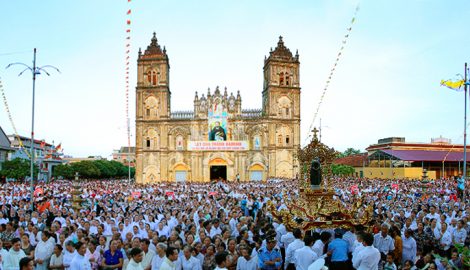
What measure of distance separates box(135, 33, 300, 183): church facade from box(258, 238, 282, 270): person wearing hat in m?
39.6

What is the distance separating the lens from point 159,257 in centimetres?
786

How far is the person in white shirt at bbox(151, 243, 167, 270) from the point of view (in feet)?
25.5

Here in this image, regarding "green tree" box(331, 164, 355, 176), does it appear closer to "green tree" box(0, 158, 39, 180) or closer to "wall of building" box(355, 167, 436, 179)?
"wall of building" box(355, 167, 436, 179)

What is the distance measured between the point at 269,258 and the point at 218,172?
42.8 metres

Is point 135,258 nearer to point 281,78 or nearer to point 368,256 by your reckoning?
point 368,256

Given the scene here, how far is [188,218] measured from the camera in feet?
42.1

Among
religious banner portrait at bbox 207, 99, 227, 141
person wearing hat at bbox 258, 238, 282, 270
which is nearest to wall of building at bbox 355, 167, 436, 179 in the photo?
religious banner portrait at bbox 207, 99, 227, 141

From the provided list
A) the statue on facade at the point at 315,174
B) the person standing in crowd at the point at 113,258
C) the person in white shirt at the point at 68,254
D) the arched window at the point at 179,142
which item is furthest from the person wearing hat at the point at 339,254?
the arched window at the point at 179,142

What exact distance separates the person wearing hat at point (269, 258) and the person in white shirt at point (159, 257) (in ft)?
5.99

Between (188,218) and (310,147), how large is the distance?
517cm

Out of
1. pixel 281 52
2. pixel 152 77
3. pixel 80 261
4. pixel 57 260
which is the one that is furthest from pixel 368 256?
pixel 152 77

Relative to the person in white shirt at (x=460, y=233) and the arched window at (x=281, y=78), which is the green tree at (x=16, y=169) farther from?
the person in white shirt at (x=460, y=233)

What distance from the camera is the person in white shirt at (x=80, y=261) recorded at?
773 cm

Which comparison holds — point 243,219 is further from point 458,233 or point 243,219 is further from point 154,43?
point 154,43
